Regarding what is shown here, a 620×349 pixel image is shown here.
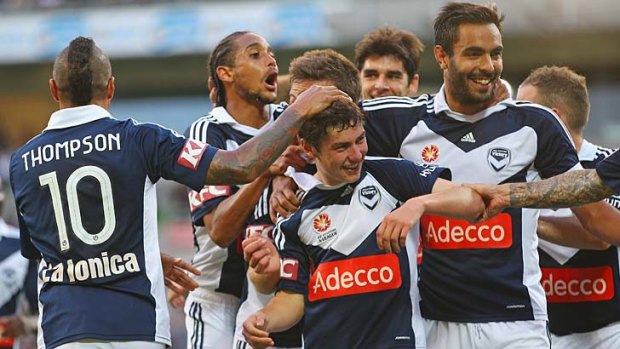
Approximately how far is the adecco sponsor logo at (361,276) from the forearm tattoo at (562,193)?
2.08ft

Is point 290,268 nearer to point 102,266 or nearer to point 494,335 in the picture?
point 102,266

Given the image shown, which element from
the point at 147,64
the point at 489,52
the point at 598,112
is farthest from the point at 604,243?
the point at 147,64

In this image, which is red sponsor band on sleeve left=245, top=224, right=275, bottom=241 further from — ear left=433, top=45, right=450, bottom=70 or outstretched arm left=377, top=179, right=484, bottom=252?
ear left=433, top=45, right=450, bottom=70

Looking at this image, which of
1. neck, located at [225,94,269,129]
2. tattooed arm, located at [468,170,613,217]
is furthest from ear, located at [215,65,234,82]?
tattooed arm, located at [468,170,613,217]

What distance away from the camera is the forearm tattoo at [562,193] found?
5.12m

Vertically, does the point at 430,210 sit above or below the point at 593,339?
above

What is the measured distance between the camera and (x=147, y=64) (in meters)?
24.4

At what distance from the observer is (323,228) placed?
5242 millimetres

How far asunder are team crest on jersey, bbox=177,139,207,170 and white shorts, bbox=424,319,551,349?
1.48 meters

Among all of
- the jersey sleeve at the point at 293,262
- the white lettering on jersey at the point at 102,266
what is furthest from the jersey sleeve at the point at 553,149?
the white lettering on jersey at the point at 102,266

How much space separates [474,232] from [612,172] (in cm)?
73

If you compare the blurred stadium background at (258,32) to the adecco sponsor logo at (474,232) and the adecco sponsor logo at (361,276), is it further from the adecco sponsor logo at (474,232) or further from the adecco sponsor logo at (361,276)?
the adecco sponsor logo at (361,276)

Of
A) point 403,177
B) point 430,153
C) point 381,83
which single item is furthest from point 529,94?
point 403,177

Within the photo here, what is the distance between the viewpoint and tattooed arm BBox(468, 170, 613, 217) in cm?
511
